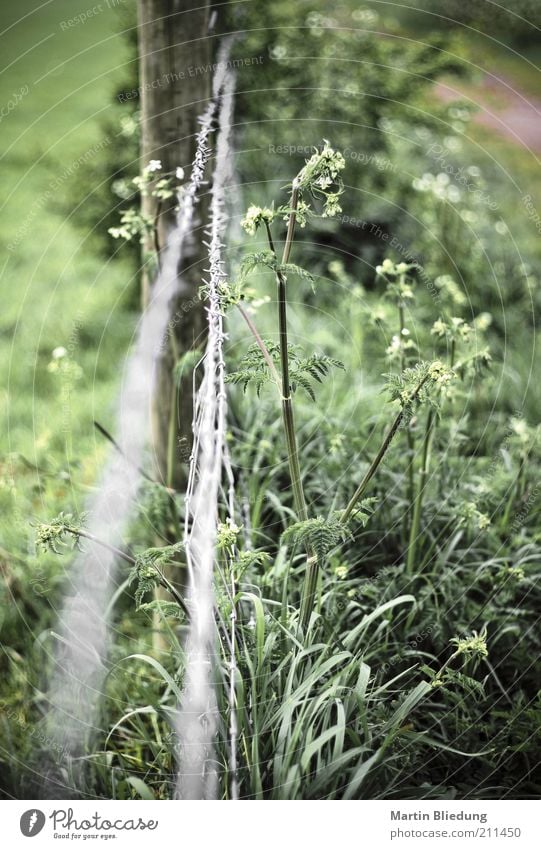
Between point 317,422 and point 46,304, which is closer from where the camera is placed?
point 317,422

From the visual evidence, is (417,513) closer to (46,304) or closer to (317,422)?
(317,422)

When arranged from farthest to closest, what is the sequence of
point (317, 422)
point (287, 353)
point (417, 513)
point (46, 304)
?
1. point (46, 304)
2. point (317, 422)
3. point (417, 513)
4. point (287, 353)

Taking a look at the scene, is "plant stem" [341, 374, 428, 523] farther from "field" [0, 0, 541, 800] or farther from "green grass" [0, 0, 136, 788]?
"green grass" [0, 0, 136, 788]

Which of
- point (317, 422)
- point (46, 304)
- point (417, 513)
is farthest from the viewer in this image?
point (46, 304)

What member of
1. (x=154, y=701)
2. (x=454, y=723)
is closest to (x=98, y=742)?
(x=154, y=701)

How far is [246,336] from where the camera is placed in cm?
165

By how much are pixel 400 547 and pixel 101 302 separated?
100 centimetres

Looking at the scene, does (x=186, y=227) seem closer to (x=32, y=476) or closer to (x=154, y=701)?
(x=32, y=476)

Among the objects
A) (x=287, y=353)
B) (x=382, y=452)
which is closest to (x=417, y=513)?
(x=382, y=452)

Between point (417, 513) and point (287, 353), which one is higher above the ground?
point (287, 353)

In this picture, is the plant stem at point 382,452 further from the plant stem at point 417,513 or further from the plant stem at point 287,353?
the plant stem at point 417,513

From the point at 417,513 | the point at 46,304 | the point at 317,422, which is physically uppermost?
the point at 46,304

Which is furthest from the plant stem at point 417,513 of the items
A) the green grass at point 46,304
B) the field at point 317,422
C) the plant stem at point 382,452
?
the green grass at point 46,304

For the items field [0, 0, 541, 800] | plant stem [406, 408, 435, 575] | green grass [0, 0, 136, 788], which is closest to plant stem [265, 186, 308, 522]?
field [0, 0, 541, 800]
